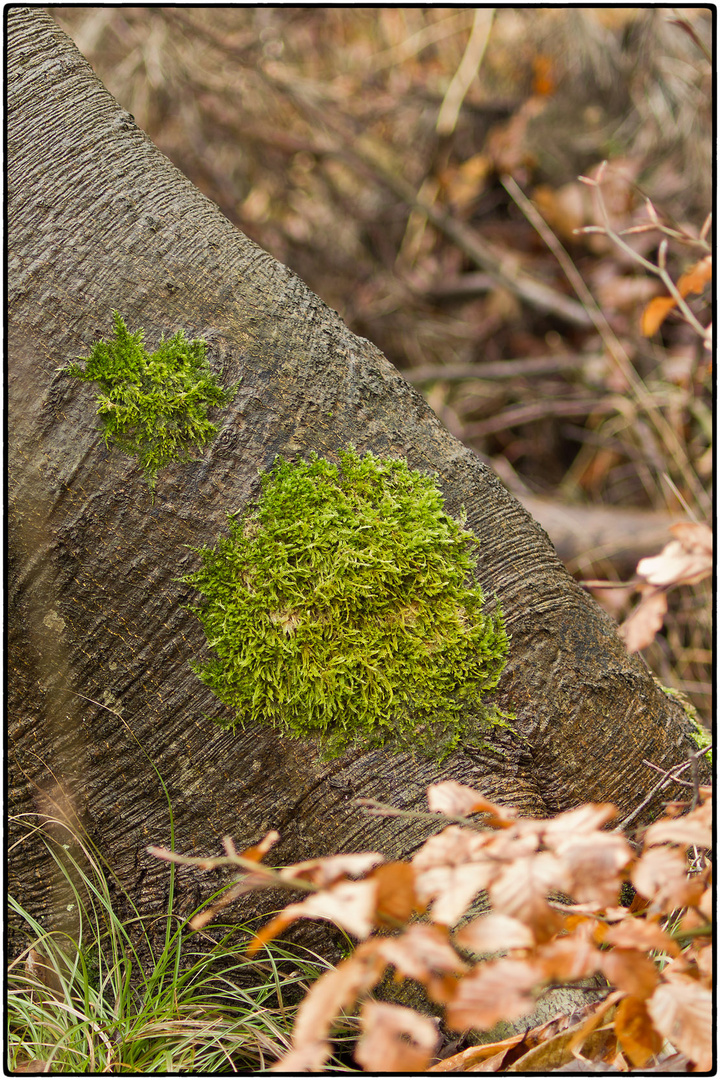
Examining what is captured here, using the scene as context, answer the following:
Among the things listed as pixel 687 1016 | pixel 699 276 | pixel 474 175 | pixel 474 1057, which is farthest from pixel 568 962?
pixel 474 175

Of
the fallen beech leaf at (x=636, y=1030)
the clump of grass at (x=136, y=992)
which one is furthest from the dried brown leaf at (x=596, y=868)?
the clump of grass at (x=136, y=992)

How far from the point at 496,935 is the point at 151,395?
0.95 metres

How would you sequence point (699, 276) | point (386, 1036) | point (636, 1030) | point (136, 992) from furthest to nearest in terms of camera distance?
1. point (699, 276)
2. point (136, 992)
3. point (636, 1030)
4. point (386, 1036)

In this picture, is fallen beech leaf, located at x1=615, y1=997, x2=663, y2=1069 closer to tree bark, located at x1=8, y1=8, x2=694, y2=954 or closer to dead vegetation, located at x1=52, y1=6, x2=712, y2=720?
tree bark, located at x1=8, y1=8, x2=694, y2=954

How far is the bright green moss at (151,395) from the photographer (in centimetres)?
118

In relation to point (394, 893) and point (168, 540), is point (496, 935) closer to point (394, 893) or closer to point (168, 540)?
point (394, 893)

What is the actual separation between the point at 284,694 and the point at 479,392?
3.21 metres

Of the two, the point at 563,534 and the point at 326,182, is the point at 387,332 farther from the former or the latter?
the point at 563,534

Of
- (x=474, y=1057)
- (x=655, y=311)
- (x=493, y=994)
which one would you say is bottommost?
(x=474, y=1057)

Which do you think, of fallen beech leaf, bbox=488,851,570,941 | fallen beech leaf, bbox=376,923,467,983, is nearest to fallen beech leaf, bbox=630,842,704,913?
fallen beech leaf, bbox=488,851,570,941

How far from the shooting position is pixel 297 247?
4570mm

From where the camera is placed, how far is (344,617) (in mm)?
1205

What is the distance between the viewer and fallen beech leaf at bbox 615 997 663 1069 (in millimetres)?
840

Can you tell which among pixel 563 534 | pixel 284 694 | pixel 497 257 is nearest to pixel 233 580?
pixel 284 694
